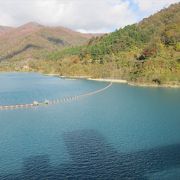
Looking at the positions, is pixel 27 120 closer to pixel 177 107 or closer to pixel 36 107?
pixel 36 107

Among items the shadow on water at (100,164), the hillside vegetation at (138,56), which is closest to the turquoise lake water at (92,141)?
the shadow on water at (100,164)

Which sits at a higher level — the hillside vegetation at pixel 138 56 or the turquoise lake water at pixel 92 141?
the hillside vegetation at pixel 138 56

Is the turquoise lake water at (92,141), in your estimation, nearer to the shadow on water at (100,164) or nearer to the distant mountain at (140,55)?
the shadow on water at (100,164)

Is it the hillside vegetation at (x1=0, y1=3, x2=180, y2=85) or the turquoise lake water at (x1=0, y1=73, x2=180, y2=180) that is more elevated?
the hillside vegetation at (x1=0, y1=3, x2=180, y2=85)

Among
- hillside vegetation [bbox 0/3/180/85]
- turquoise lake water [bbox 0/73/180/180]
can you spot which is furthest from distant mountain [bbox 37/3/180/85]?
turquoise lake water [bbox 0/73/180/180]

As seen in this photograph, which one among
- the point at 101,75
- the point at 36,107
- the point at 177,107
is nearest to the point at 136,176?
the point at 177,107

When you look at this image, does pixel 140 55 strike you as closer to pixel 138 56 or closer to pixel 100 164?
pixel 138 56

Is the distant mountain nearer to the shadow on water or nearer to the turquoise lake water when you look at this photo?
the turquoise lake water

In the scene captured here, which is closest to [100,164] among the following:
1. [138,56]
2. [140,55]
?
[140,55]
